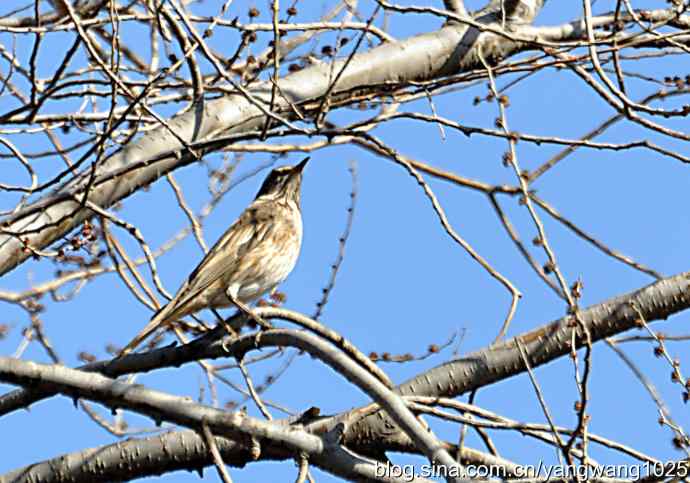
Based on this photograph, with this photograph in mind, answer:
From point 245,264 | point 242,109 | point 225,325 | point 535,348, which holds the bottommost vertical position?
point 535,348

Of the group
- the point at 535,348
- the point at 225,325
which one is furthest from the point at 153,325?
the point at 535,348

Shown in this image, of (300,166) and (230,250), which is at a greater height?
(300,166)

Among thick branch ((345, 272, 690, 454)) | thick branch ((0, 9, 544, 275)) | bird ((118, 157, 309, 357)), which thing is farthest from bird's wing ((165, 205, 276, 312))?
thick branch ((345, 272, 690, 454))

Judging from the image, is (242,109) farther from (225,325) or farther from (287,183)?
(287,183)

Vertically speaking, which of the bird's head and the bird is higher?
the bird's head

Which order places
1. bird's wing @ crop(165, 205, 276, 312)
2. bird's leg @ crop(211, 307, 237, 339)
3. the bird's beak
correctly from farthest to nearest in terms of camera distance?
the bird's beak
bird's wing @ crop(165, 205, 276, 312)
bird's leg @ crop(211, 307, 237, 339)

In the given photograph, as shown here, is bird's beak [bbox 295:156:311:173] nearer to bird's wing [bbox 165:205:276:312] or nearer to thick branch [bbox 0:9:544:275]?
bird's wing [bbox 165:205:276:312]

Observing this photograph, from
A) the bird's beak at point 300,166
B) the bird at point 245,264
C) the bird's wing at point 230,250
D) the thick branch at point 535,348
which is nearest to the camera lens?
the thick branch at point 535,348

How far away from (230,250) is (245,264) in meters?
0.15

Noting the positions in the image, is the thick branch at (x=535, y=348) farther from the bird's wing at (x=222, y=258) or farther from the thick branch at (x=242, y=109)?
the bird's wing at (x=222, y=258)

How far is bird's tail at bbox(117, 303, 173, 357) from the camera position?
5.97 m

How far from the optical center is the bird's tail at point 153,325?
597cm

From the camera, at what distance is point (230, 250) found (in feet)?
23.6

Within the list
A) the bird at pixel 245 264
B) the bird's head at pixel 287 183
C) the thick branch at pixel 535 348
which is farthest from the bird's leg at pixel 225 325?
the bird's head at pixel 287 183
